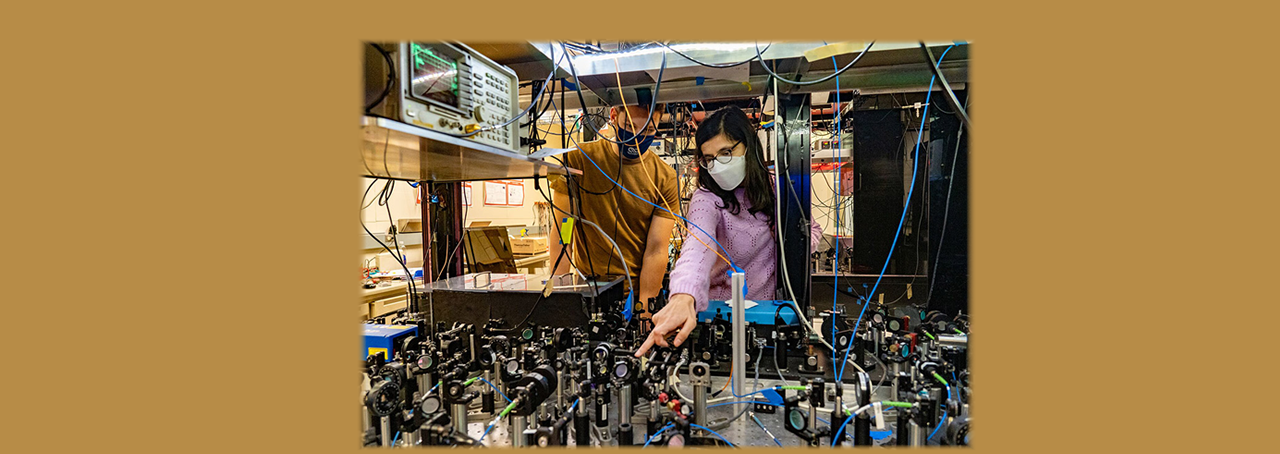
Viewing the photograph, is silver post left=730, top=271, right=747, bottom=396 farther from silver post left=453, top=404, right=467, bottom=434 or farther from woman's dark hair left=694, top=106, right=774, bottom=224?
woman's dark hair left=694, top=106, right=774, bottom=224

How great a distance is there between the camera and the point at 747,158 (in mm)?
1882

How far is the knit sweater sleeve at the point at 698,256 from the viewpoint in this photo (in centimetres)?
155

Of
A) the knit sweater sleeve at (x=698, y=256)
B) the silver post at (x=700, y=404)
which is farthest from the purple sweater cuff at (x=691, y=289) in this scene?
the silver post at (x=700, y=404)

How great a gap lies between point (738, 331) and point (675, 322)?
280mm

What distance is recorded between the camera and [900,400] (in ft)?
3.97

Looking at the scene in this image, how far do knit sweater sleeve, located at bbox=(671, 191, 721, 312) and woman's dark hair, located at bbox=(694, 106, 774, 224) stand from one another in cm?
6

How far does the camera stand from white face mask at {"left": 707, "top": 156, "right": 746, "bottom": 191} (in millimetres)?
1841

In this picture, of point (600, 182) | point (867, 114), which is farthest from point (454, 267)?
point (867, 114)

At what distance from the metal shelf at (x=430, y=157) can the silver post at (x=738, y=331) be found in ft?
2.28

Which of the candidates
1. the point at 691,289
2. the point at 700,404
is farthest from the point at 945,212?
the point at 700,404

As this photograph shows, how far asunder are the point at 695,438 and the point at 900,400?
581 millimetres

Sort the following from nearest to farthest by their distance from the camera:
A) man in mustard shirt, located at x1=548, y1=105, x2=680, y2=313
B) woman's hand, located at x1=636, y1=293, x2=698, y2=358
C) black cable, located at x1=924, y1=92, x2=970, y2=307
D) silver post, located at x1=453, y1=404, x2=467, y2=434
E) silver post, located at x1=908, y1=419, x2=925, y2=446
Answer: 1. silver post, located at x1=908, y1=419, x2=925, y2=446
2. silver post, located at x1=453, y1=404, x2=467, y2=434
3. woman's hand, located at x1=636, y1=293, x2=698, y2=358
4. black cable, located at x1=924, y1=92, x2=970, y2=307
5. man in mustard shirt, located at x1=548, y1=105, x2=680, y2=313

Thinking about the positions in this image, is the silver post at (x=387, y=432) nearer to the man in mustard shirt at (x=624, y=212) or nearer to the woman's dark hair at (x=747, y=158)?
the woman's dark hair at (x=747, y=158)

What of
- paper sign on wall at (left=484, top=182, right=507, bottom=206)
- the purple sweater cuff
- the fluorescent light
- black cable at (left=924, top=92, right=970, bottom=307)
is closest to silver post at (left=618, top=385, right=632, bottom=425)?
the purple sweater cuff
